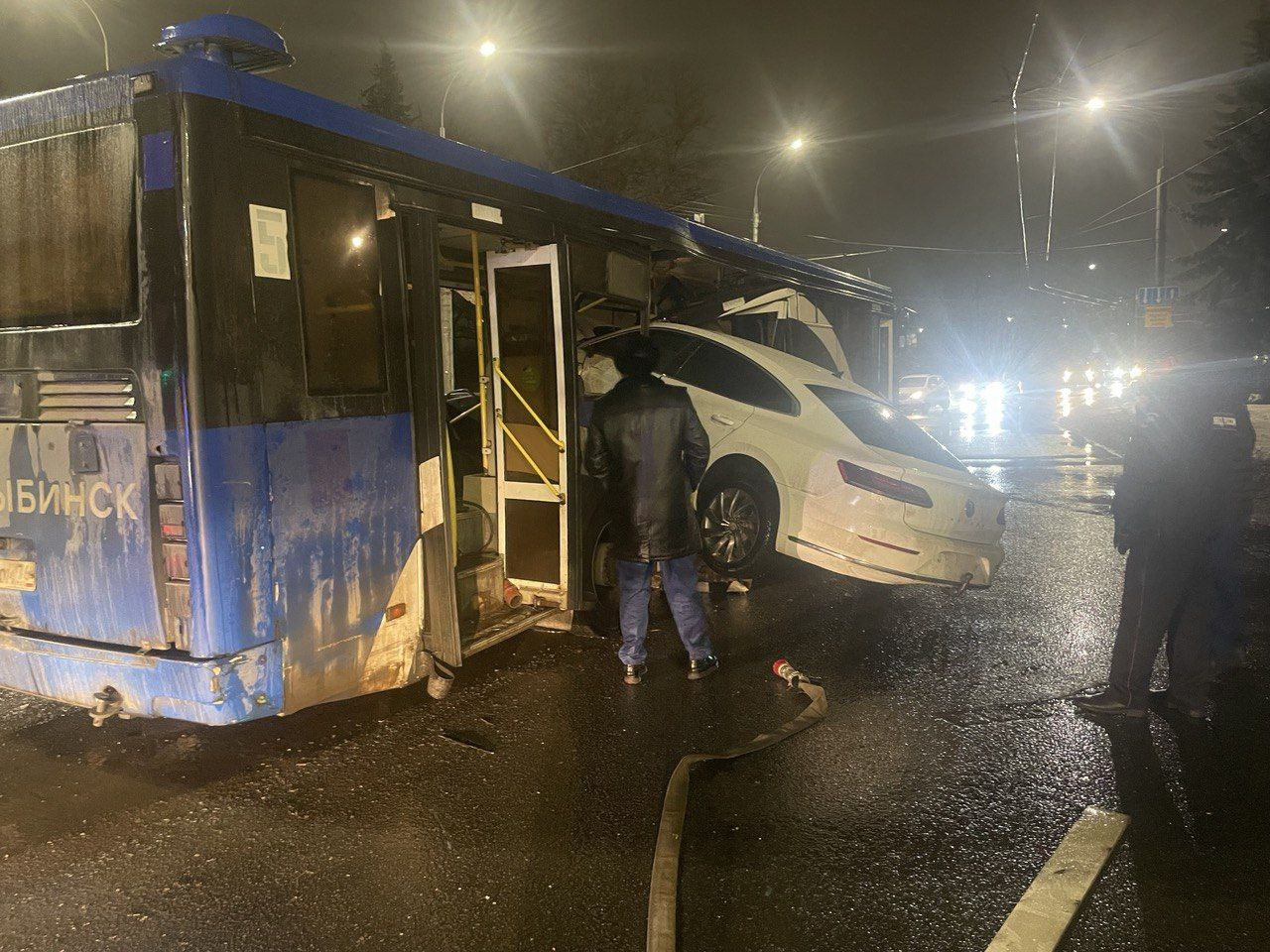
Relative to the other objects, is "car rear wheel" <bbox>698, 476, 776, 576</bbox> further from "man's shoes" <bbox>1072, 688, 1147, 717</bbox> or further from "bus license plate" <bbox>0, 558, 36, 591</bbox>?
"bus license plate" <bbox>0, 558, 36, 591</bbox>

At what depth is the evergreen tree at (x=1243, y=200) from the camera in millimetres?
34219

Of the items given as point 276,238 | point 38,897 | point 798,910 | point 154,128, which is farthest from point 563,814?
point 154,128

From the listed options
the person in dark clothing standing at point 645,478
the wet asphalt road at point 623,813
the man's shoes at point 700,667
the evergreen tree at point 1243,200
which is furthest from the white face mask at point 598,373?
the evergreen tree at point 1243,200

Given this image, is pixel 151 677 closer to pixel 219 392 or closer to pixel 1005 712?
pixel 219 392

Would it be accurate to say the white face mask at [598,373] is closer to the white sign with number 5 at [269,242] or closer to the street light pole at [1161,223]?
the white sign with number 5 at [269,242]

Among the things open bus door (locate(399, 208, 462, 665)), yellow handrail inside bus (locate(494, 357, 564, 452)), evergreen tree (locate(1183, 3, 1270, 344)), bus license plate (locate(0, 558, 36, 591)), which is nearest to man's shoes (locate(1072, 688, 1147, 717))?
yellow handrail inside bus (locate(494, 357, 564, 452))

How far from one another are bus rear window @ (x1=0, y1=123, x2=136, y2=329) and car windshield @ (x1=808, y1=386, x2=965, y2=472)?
473cm

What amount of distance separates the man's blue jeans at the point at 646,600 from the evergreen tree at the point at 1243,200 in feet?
122

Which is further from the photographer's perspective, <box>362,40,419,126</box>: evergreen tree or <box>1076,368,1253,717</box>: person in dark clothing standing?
<box>362,40,419,126</box>: evergreen tree

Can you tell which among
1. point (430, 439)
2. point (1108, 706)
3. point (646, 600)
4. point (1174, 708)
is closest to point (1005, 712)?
point (1108, 706)

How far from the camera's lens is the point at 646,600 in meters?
4.99

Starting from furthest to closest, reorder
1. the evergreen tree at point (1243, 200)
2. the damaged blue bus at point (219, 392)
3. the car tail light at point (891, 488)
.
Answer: the evergreen tree at point (1243, 200), the car tail light at point (891, 488), the damaged blue bus at point (219, 392)

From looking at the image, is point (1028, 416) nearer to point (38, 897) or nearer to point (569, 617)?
point (569, 617)

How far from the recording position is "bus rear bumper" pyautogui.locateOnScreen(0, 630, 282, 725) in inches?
135
